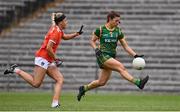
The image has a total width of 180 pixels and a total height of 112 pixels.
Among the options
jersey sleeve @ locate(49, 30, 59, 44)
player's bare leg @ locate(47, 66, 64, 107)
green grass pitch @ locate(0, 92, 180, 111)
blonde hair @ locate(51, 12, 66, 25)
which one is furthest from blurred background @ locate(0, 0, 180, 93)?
jersey sleeve @ locate(49, 30, 59, 44)

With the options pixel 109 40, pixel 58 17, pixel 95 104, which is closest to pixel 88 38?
pixel 95 104

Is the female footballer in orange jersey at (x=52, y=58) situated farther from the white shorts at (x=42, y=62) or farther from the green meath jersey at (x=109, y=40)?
the green meath jersey at (x=109, y=40)

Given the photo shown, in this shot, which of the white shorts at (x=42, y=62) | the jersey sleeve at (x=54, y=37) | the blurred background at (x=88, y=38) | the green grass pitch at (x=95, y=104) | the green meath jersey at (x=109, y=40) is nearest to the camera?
the green grass pitch at (x=95, y=104)

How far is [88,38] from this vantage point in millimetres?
32125

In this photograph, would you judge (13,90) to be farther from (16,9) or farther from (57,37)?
(57,37)

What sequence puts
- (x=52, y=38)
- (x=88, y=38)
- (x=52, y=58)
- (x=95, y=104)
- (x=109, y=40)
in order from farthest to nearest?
(x=88, y=38)
(x=95, y=104)
(x=109, y=40)
(x=52, y=58)
(x=52, y=38)

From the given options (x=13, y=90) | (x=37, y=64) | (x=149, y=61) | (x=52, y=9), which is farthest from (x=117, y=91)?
(x=37, y=64)

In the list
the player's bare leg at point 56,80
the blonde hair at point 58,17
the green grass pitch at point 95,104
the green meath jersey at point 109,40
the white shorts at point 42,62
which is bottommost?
the green grass pitch at point 95,104

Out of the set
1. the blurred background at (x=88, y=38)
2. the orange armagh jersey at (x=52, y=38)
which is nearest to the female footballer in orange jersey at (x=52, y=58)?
the orange armagh jersey at (x=52, y=38)

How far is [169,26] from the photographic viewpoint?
32.2 m

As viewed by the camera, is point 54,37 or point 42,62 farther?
point 42,62

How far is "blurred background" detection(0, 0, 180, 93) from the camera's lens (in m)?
30.3

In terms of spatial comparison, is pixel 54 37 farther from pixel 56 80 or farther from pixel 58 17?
pixel 56 80

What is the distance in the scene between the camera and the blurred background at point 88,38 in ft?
99.4
